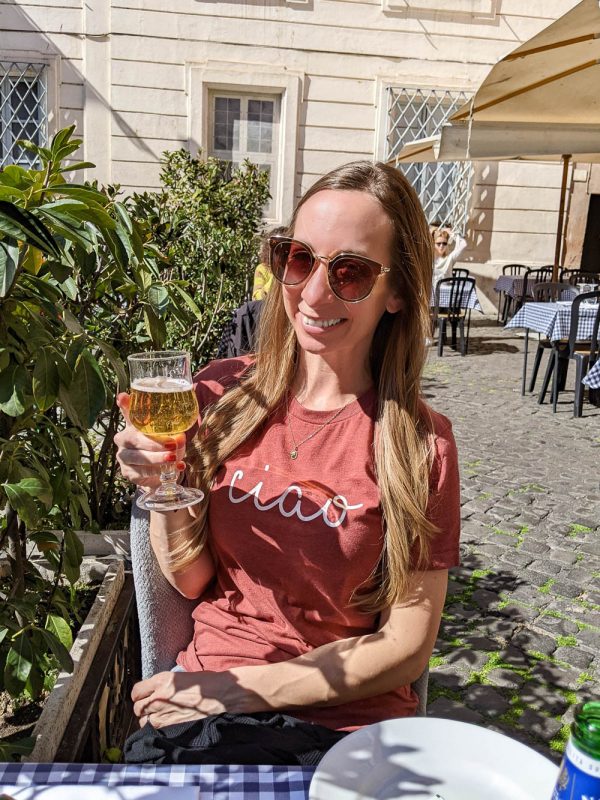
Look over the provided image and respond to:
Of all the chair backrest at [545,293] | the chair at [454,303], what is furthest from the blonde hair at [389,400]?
the chair at [454,303]

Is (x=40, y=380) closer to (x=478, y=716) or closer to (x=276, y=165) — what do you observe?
(x=478, y=716)

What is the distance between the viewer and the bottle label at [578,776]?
2.53 ft

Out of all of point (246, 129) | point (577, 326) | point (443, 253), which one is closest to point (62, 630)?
point (577, 326)

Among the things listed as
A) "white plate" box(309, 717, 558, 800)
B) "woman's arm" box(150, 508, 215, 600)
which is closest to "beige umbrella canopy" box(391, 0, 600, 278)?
"woman's arm" box(150, 508, 215, 600)

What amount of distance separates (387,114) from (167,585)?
43.1 feet

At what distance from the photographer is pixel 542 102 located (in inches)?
240

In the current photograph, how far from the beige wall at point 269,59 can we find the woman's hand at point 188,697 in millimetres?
12804

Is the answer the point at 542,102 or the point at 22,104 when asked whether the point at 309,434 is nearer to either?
the point at 542,102

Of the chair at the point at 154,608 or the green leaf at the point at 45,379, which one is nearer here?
the green leaf at the point at 45,379

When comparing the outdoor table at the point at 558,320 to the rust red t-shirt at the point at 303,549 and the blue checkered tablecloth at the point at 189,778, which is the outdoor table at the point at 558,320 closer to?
the rust red t-shirt at the point at 303,549

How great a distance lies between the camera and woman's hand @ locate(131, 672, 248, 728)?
1.53 metres

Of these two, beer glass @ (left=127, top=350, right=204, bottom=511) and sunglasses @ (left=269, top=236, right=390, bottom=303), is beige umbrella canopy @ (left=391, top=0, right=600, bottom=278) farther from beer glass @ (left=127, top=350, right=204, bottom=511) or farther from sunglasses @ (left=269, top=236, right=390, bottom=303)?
beer glass @ (left=127, top=350, right=204, bottom=511)

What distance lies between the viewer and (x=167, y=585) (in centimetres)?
178


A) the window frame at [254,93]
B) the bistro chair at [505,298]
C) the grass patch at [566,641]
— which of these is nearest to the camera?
the grass patch at [566,641]
